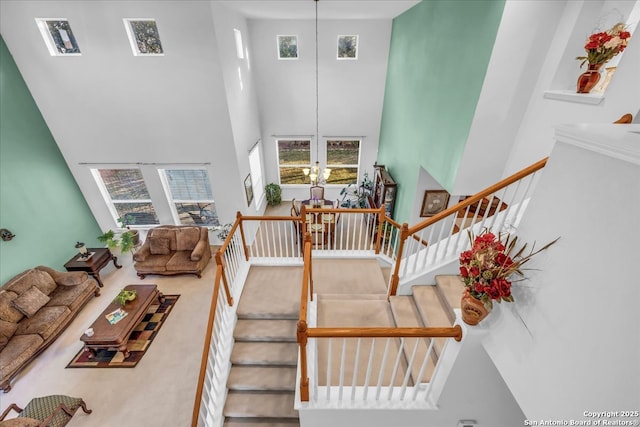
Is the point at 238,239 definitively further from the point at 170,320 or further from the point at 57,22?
the point at 57,22

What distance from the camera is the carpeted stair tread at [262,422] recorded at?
274cm

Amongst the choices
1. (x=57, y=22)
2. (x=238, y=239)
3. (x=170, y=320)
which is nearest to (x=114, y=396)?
(x=170, y=320)

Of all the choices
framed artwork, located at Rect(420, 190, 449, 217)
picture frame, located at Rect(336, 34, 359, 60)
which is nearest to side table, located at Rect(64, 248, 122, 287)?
framed artwork, located at Rect(420, 190, 449, 217)

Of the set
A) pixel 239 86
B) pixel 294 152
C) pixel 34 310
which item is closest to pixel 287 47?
pixel 239 86

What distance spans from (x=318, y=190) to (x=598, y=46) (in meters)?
5.82

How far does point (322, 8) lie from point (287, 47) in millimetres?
1817

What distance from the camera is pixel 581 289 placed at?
1.22m

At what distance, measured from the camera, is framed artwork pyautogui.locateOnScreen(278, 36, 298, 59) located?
6.49 meters

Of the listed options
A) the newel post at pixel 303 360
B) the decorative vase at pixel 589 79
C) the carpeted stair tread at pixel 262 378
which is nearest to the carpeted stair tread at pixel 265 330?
the carpeted stair tread at pixel 262 378

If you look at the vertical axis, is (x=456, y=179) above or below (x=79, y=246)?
above

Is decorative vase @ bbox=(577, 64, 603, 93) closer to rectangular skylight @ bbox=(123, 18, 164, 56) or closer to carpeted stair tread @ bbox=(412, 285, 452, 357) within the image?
carpeted stair tread @ bbox=(412, 285, 452, 357)

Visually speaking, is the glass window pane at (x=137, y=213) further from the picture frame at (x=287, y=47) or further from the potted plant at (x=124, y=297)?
the picture frame at (x=287, y=47)

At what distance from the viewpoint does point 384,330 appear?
5.82 feet

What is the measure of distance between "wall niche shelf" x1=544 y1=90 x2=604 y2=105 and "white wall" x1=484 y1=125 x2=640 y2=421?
4.23 ft
